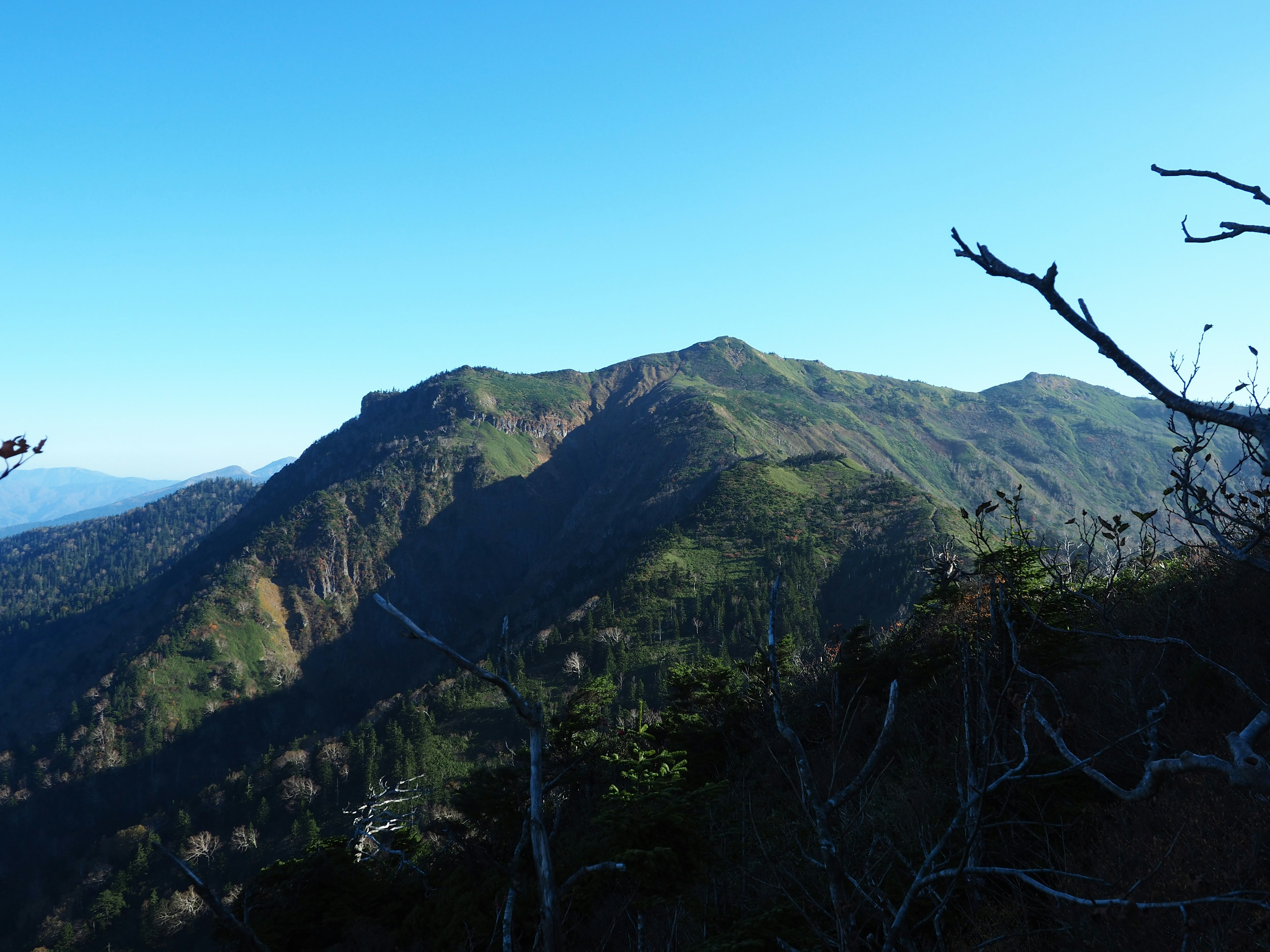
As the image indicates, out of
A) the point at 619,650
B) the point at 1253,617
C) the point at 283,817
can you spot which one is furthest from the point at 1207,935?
the point at 283,817

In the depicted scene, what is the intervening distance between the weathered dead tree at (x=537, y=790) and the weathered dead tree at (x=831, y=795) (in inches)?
54.3

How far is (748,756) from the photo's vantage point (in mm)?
23172

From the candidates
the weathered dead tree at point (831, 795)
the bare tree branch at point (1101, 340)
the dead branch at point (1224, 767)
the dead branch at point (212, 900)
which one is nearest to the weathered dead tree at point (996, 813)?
the dead branch at point (1224, 767)

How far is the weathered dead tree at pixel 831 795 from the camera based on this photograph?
3990mm

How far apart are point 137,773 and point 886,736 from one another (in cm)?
20452

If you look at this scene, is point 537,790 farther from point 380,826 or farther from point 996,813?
point 380,826

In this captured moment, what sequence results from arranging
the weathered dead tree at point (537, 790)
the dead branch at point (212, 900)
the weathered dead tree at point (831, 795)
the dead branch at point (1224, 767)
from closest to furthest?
the dead branch at point (1224, 767) → the weathered dead tree at point (831, 795) → the weathered dead tree at point (537, 790) → the dead branch at point (212, 900)

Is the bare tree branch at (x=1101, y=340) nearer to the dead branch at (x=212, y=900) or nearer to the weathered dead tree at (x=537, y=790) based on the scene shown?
the weathered dead tree at (x=537, y=790)

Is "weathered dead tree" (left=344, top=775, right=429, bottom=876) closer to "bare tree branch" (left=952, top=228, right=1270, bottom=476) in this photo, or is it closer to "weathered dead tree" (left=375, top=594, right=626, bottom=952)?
"weathered dead tree" (left=375, top=594, right=626, bottom=952)

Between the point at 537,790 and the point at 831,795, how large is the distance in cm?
224

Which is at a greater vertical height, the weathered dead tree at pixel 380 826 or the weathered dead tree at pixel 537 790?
the weathered dead tree at pixel 537 790

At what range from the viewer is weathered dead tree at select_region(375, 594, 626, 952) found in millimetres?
4121

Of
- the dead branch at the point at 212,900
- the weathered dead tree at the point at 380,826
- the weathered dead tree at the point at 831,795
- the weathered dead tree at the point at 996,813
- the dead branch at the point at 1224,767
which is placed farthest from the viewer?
the weathered dead tree at the point at 380,826

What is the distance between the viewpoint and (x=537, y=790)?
4602 mm
